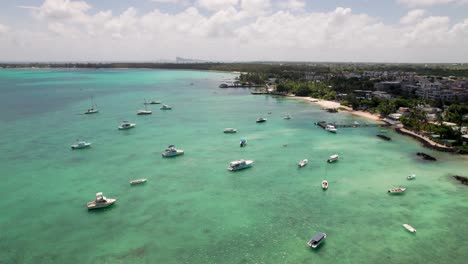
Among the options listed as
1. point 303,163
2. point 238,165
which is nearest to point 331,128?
point 303,163

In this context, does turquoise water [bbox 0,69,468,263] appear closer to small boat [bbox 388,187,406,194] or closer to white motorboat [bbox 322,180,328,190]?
white motorboat [bbox 322,180,328,190]

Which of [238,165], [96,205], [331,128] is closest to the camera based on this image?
[96,205]

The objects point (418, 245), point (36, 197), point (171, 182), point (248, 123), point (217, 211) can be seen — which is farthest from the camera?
point (248, 123)

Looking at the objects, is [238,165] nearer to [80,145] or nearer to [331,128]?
[80,145]

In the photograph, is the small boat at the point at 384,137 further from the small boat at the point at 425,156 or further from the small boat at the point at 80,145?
the small boat at the point at 80,145

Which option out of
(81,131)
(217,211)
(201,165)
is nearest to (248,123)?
(201,165)

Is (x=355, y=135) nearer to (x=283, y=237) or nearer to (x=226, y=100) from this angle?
(x=283, y=237)

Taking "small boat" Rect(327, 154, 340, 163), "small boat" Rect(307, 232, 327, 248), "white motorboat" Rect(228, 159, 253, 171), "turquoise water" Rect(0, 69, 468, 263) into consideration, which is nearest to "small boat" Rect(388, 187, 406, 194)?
"turquoise water" Rect(0, 69, 468, 263)
